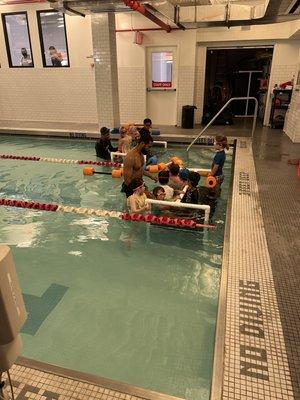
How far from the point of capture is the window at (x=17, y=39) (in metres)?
11.5

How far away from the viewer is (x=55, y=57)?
459 inches

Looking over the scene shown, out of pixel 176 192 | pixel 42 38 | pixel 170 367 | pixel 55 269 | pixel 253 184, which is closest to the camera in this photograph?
pixel 170 367

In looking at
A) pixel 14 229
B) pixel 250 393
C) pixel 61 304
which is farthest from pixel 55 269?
pixel 250 393

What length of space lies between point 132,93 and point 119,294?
9662 mm

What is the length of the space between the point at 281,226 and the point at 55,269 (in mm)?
2769

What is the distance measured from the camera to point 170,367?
2365mm

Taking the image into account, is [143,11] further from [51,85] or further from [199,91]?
[51,85]

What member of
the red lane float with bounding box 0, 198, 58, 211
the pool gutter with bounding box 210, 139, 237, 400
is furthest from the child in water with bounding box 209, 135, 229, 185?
the red lane float with bounding box 0, 198, 58, 211

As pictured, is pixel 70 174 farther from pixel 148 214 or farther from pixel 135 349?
pixel 135 349

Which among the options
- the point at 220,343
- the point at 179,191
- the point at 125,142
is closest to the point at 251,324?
the point at 220,343

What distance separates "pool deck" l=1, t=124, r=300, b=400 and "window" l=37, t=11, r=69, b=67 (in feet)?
33.2

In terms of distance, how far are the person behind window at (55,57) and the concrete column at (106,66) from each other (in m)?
3.02

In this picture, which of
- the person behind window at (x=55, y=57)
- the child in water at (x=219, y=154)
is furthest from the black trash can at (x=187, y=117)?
the child in water at (x=219, y=154)

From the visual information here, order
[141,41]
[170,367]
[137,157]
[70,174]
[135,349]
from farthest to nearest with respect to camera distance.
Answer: [141,41] → [70,174] → [137,157] → [135,349] → [170,367]
